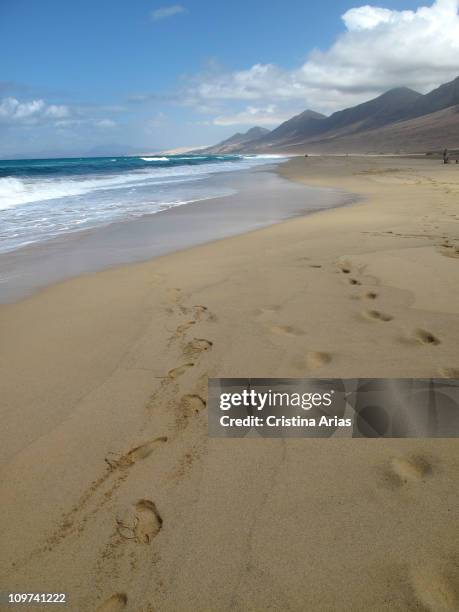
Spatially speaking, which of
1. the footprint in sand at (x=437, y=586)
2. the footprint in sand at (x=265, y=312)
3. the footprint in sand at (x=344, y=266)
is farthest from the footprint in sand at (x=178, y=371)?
the footprint in sand at (x=344, y=266)

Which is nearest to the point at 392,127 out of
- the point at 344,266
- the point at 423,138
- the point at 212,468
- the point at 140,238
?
the point at 423,138

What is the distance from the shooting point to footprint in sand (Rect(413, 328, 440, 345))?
9.77 ft

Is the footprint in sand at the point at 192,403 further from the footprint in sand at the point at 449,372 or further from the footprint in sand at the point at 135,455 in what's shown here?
the footprint in sand at the point at 449,372

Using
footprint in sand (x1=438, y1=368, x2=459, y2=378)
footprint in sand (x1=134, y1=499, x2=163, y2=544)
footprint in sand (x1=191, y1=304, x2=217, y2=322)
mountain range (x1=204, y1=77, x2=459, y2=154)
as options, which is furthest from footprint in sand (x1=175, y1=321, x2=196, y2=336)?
mountain range (x1=204, y1=77, x2=459, y2=154)

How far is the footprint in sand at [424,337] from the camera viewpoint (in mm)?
2979

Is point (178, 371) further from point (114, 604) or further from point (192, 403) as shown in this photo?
point (114, 604)

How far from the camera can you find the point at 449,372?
8.45 ft

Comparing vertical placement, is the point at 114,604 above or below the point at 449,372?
below

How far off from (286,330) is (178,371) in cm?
102

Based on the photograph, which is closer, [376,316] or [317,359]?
[317,359]

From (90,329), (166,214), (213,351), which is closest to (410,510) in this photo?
(213,351)

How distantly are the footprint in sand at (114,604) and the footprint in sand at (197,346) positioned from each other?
1.72 metres

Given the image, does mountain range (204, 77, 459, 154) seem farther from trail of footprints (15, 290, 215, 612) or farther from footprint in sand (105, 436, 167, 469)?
footprint in sand (105, 436, 167, 469)

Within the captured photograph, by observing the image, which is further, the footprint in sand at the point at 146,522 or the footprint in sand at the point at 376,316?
the footprint in sand at the point at 376,316
